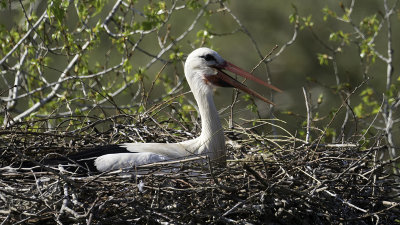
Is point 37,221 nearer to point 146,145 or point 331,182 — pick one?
point 146,145

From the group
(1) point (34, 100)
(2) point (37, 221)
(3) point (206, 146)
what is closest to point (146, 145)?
(3) point (206, 146)

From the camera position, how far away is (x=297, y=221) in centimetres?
450

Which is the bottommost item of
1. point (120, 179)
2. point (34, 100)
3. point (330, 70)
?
point (120, 179)

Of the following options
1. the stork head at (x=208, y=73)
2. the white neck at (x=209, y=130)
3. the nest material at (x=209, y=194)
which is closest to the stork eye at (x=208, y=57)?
the stork head at (x=208, y=73)

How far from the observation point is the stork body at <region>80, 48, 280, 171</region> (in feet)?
16.8

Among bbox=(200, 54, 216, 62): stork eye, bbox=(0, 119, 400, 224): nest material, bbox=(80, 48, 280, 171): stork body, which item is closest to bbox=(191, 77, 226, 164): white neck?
bbox=(80, 48, 280, 171): stork body

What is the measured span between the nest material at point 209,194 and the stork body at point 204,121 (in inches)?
14.0

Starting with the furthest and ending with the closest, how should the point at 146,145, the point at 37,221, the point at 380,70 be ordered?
the point at 380,70, the point at 146,145, the point at 37,221

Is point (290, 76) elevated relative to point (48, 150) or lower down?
elevated

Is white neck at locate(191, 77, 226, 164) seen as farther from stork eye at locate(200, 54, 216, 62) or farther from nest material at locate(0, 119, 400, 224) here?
nest material at locate(0, 119, 400, 224)

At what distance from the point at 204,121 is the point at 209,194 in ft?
4.02

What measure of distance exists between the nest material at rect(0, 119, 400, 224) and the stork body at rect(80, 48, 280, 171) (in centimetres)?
36

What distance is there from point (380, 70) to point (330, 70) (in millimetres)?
1157

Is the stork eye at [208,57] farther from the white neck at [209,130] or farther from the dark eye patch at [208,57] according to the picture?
the white neck at [209,130]
